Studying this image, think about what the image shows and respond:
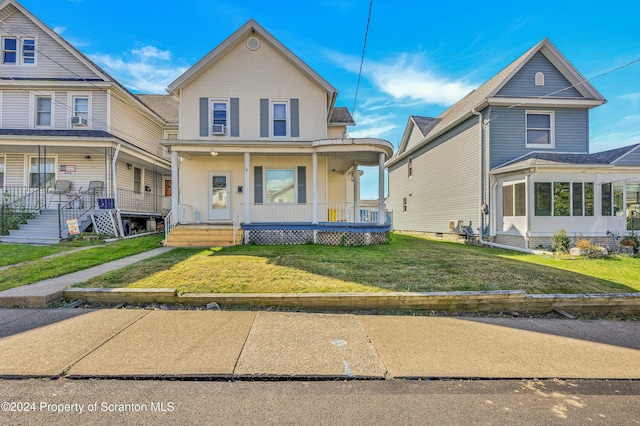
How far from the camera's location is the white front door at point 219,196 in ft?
40.4

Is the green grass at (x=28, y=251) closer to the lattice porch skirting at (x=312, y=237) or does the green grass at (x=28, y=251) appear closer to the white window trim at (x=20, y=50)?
the lattice porch skirting at (x=312, y=237)

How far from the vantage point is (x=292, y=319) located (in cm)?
416

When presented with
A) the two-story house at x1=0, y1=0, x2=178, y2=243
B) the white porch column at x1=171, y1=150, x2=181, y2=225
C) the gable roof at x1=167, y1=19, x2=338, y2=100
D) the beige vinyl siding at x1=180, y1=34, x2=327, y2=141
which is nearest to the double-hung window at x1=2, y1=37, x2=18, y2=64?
the two-story house at x1=0, y1=0, x2=178, y2=243

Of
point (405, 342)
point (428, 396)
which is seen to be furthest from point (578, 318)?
point (428, 396)

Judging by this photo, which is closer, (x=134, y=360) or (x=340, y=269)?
(x=134, y=360)

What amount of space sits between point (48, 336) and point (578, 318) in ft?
24.9

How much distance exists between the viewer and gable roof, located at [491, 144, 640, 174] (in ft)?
34.5

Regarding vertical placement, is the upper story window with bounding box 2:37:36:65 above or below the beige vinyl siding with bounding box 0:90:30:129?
above

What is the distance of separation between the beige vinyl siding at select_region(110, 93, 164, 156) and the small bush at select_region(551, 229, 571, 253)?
18137 mm

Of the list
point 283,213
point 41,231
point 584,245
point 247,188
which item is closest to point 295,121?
point 247,188

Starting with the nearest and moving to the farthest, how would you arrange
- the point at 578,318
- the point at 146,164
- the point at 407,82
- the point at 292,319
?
the point at 292,319 → the point at 578,318 → the point at 407,82 → the point at 146,164

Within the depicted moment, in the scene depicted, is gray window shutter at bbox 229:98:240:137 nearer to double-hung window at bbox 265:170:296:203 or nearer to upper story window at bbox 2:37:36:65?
double-hung window at bbox 265:170:296:203

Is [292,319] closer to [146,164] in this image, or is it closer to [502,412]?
[502,412]

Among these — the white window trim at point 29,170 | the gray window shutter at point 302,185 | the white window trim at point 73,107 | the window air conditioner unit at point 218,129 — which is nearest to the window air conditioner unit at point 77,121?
the white window trim at point 73,107
